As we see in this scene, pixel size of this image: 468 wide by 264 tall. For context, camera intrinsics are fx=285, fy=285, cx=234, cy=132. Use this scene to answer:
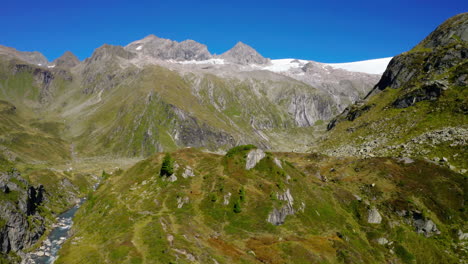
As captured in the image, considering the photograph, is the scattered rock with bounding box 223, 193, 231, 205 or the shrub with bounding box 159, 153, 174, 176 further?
the shrub with bounding box 159, 153, 174, 176

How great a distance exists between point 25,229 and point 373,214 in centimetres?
11497

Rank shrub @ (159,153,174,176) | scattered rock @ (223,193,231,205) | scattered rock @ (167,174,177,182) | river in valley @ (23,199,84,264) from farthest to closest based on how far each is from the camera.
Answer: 1. shrub @ (159,153,174,176)
2. scattered rock @ (167,174,177,182)
3. scattered rock @ (223,193,231,205)
4. river in valley @ (23,199,84,264)

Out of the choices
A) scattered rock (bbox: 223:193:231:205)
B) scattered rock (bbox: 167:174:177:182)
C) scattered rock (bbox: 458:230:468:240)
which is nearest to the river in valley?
scattered rock (bbox: 167:174:177:182)

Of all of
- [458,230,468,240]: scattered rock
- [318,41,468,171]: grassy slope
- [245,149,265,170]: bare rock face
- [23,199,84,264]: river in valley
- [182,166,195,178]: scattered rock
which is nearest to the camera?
[23,199,84,264]: river in valley

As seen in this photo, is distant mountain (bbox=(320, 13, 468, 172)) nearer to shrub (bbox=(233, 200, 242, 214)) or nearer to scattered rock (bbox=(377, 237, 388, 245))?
scattered rock (bbox=(377, 237, 388, 245))

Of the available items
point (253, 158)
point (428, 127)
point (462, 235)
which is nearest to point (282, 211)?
point (253, 158)

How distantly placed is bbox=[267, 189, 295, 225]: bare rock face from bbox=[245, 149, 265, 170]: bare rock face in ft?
59.2

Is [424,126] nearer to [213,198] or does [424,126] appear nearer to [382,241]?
[382,241]

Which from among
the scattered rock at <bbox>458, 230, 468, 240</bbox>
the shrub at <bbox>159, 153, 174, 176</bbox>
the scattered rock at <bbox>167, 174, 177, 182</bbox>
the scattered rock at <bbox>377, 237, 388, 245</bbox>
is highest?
the shrub at <bbox>159, 153, 174, 176</bbox>

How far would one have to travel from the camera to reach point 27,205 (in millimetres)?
106500

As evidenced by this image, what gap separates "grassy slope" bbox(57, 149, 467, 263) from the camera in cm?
6925

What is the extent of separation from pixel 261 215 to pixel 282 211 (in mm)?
8105

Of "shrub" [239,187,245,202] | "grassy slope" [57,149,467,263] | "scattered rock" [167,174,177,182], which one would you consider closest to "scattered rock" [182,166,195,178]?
"grassy slope" [57,149,467,263]

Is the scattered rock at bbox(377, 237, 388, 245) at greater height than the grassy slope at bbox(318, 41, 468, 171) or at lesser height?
lesser
